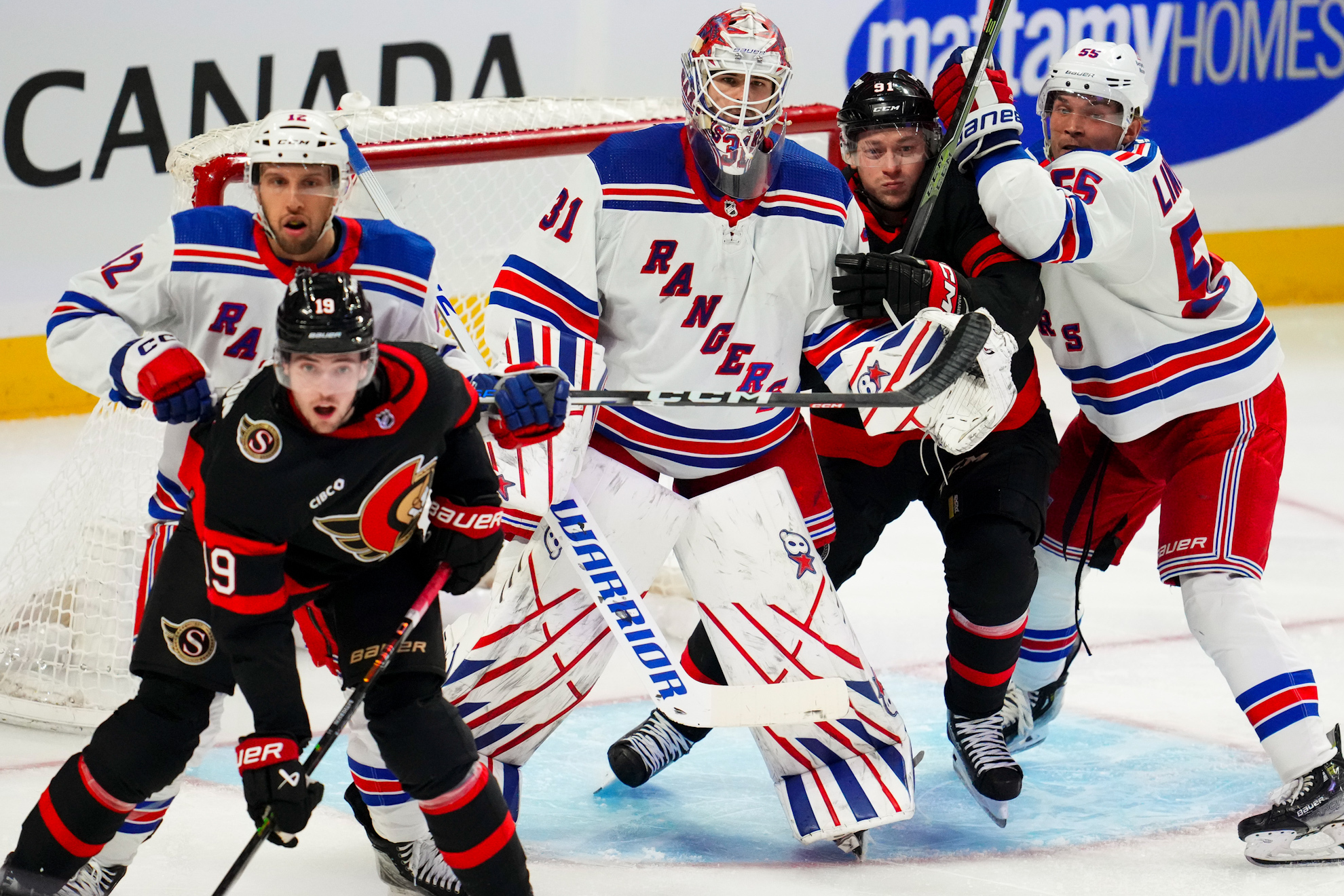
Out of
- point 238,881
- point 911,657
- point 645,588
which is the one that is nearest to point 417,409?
point 645,588

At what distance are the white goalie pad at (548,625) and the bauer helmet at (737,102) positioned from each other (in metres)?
0.49

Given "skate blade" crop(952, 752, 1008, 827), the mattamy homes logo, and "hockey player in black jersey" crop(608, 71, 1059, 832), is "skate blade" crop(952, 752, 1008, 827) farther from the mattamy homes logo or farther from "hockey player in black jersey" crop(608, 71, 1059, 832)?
the mattamy homes logo

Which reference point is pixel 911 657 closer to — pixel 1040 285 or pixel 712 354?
pixel 1040 285

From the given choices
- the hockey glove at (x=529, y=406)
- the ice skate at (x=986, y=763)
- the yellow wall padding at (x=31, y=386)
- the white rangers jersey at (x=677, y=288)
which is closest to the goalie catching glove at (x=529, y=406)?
the hockey glove at (x=529, y=406)

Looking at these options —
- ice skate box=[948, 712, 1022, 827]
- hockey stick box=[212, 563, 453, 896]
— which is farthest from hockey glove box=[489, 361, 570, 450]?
ice skate box=[948, 712, 1022, 827]

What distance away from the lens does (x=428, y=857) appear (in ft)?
7.88

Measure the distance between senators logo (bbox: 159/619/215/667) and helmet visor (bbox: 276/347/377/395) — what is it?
37 cm

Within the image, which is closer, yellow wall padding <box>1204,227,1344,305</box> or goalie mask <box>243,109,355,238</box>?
goalie mask <box>243,109,355,238</box>

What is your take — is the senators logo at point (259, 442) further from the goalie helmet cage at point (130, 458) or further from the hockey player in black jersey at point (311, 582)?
the goalie helmet cage at point (130, 458)

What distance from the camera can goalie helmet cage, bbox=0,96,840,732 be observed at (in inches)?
122

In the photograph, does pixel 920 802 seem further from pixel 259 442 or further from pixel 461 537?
pixel 259 442

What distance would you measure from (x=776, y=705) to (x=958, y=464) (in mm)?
659

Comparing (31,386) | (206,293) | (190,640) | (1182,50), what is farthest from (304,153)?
(1182,50)

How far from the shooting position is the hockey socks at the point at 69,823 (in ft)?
6.63
